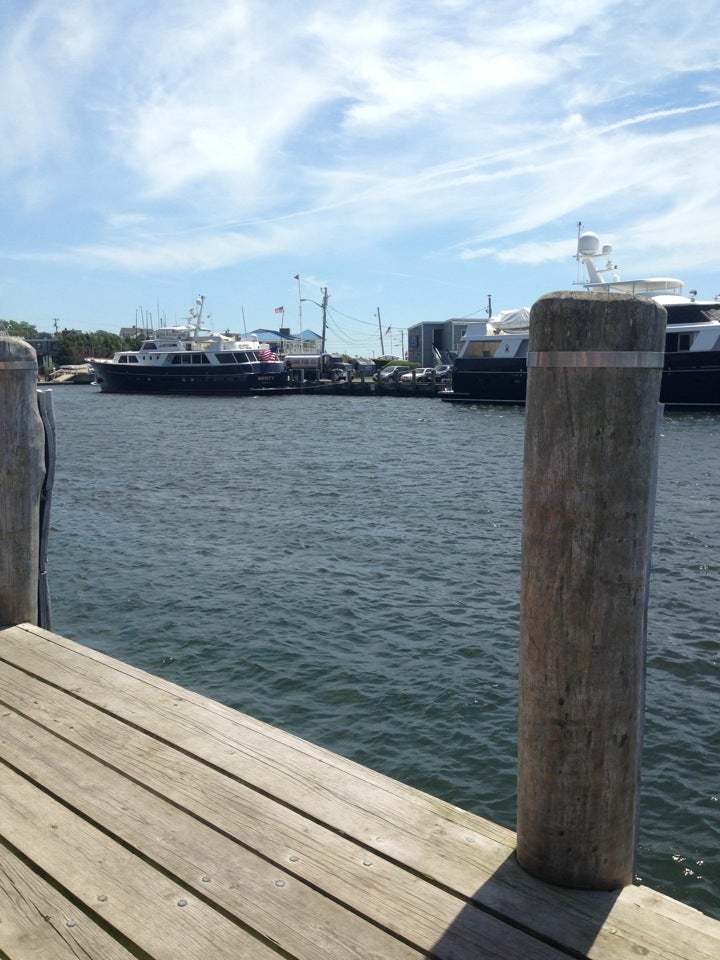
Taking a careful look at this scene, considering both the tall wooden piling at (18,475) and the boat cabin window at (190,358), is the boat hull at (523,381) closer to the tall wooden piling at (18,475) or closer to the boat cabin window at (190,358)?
the boat cabin window at (190,358)

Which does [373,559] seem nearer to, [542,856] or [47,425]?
[47,425]

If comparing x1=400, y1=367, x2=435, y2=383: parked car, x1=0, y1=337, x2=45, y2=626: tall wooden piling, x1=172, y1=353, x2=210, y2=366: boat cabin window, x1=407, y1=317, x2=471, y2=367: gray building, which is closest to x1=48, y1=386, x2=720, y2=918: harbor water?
x1=0, y1=337, x2=45, y2=626: tall wooden piling

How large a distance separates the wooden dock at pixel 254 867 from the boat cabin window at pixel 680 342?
33.7 m

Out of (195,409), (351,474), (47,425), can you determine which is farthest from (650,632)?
(195,409)

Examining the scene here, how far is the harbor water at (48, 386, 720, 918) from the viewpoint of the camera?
559 centimetres

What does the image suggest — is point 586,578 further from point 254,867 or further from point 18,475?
point 18,475

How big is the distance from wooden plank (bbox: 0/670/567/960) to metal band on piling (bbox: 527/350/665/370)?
131cm

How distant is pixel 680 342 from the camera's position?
3391 centimetres

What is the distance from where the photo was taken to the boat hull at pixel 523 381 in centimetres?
3309

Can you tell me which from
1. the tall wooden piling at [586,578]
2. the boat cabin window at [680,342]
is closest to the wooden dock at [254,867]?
the tall wooden piling at [586,578]

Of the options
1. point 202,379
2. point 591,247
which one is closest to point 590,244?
point 591,247

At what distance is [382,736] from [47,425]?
3197mm

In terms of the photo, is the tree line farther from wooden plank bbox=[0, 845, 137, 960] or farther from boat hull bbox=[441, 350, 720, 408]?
wooden plank bbox=[0, 845, 137, 960]

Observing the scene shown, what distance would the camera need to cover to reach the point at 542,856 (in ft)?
6.99
